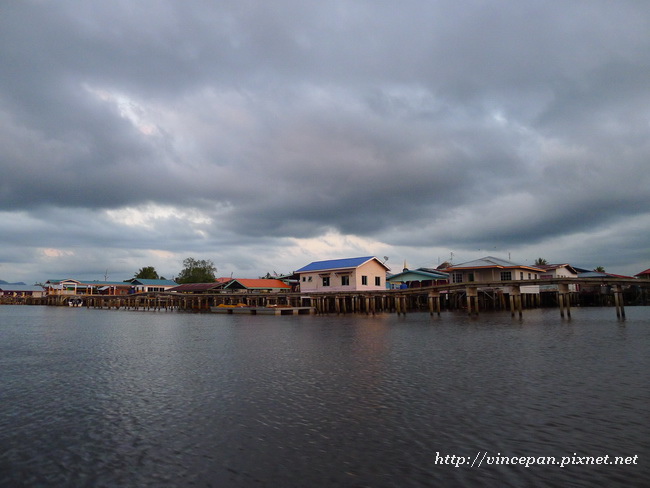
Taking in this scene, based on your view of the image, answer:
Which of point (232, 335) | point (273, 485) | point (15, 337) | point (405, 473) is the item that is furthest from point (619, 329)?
point (15, 337)

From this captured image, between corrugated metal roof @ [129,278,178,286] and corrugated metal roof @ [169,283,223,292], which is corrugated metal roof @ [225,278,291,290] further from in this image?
corrugated metal roof @ [129,278,178,286]

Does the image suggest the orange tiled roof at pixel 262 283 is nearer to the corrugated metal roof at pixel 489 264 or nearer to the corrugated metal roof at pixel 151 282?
the corrugated metal roof at pixel 489 264

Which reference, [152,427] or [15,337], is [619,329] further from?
[15,337]

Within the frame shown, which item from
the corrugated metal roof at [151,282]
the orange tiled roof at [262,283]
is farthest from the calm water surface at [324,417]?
the corrugated metal roof at [151,282]

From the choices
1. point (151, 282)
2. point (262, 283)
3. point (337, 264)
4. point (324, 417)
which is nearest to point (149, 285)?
point (151, 282)

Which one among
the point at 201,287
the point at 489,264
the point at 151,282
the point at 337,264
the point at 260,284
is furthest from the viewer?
the point at 151,282

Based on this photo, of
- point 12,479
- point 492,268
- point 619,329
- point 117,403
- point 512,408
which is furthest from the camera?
point 492,268

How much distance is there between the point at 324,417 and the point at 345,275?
52062 millimetres

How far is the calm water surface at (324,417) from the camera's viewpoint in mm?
8039

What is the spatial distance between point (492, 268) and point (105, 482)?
56978 mm

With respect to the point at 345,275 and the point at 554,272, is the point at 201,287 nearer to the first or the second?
the point at 345,275

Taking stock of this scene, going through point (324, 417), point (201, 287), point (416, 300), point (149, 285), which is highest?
point (149, 285)

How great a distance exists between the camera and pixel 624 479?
7.48 meters

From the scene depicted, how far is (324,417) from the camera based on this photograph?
11.3 metres
